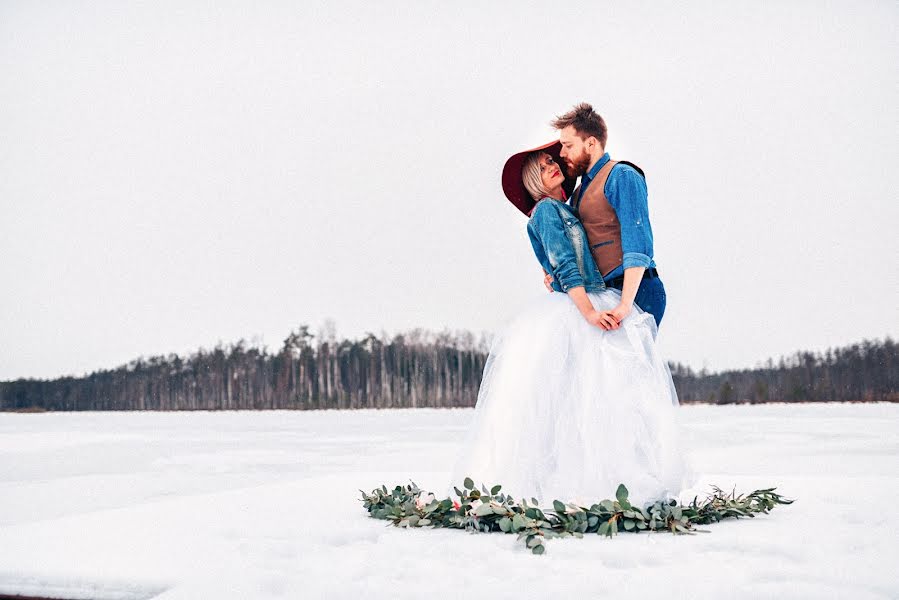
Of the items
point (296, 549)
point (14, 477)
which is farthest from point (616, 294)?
point (14, 477)

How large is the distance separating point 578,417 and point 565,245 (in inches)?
38.4

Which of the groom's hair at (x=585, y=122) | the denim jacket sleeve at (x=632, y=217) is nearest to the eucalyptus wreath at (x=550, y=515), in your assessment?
the denim jacket sleeve at (x=632, y=217)

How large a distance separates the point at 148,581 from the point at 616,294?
9.35 ft

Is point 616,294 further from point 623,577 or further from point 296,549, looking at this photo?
point 296,549

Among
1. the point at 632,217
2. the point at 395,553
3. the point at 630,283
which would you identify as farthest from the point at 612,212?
the point at 395,553

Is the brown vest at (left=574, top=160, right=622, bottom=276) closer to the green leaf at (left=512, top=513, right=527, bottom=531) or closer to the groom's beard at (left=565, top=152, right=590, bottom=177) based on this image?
the groom's beard at (left=565, top=152, right=590, bottom=177)

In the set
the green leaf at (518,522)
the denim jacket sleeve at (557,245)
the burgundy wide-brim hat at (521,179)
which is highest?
the burgundy wide-brim hat at (521,179)

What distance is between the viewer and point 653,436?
4191 mm

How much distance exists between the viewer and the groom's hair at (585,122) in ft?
14.6

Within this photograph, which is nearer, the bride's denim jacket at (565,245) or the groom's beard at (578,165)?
the bride's denim jacket at (565,245)

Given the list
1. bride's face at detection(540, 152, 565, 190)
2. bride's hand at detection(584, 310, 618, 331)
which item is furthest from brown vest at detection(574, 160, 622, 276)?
bride's hand at detection(584, 310, 618, 331)

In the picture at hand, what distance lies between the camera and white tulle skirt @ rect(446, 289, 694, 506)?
4105mm

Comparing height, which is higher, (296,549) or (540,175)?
(540,175)

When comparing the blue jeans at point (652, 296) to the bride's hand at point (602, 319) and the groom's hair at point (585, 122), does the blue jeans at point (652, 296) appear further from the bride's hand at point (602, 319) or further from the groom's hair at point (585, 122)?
the groom's hair at point (585, 122)
